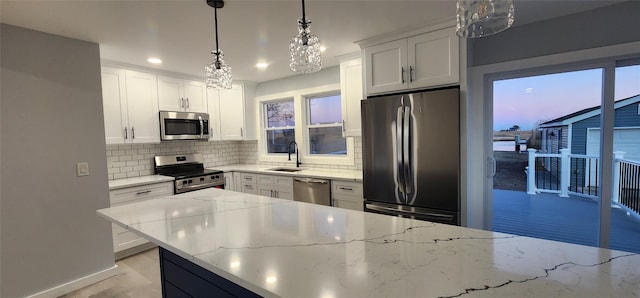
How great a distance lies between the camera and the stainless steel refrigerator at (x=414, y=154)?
7.83 ft

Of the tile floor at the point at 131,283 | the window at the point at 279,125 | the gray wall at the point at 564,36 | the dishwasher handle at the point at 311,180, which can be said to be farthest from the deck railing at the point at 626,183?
the tile floor at the point at 131,283

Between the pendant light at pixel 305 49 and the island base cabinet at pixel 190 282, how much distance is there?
1.14m

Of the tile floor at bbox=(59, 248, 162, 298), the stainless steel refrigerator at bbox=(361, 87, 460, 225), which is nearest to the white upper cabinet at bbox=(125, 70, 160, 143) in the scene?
the tile floor at bbox=(59, 248, 162, 298)

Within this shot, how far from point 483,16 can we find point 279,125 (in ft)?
13.0

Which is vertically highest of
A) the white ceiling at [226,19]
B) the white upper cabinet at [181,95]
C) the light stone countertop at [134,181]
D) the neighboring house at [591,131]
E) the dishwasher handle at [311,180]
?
the white ceiling at [226,19]

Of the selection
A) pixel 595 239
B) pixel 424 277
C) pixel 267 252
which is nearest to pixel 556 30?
pixel 595 239

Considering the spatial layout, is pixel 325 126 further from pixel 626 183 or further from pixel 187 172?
pixel 626 183

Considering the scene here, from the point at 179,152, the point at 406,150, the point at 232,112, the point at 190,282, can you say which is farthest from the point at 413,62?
the point at 179,152

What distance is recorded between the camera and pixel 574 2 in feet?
6.98

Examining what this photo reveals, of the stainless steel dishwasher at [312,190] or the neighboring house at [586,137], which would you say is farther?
the stainless steel dishwasher at [312,190]

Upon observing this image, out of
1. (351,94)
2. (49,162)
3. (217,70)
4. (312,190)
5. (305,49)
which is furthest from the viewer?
(312,190)

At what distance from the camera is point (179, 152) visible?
4.32m

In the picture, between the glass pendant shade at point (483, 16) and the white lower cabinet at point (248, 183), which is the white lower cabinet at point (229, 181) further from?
the glass pendant shade at point (483, 16)

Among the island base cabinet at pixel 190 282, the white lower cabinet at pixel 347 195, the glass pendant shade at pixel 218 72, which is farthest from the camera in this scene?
the white lower cabinet at pixel 347 195
